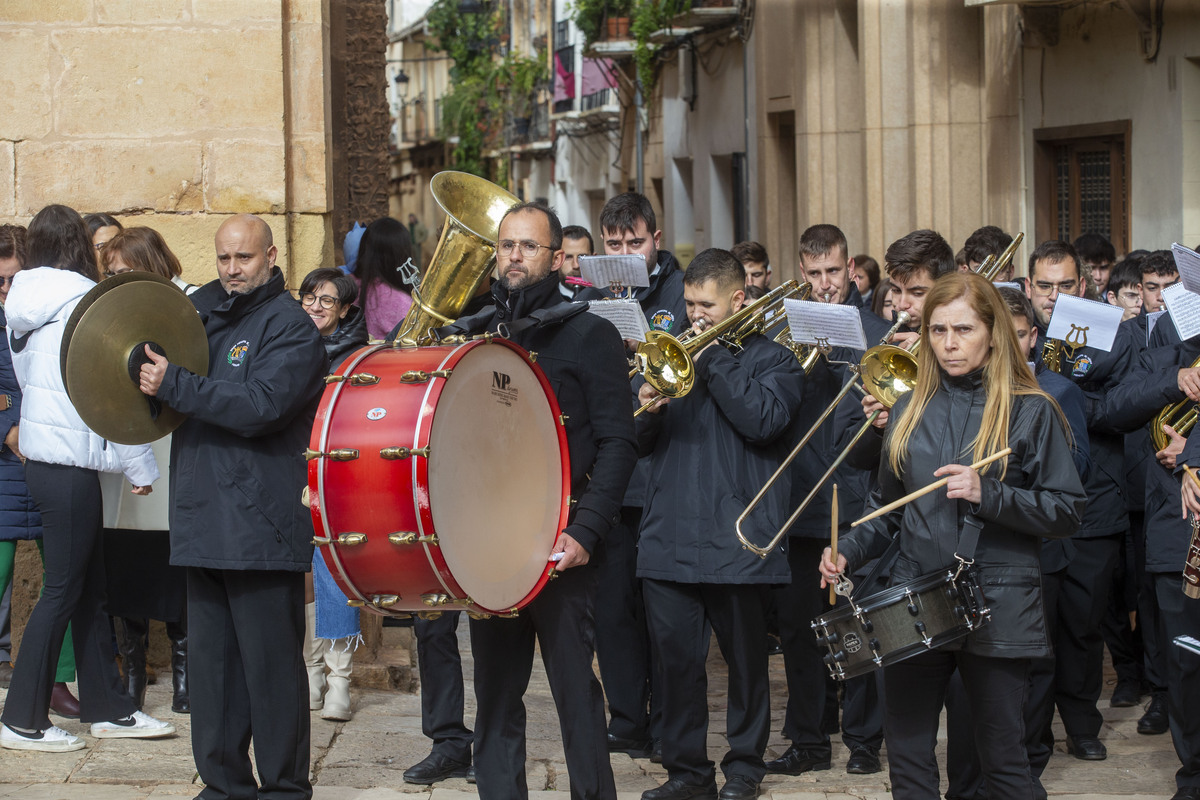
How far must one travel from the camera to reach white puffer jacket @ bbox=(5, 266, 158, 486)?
5555 millimetres

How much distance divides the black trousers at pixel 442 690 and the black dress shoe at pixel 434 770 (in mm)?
18

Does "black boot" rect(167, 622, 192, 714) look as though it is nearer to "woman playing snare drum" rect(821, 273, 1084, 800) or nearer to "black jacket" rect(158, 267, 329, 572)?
"black jacket" rect(158, 267, 329, 572)

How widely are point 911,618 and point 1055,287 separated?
7.71 feet

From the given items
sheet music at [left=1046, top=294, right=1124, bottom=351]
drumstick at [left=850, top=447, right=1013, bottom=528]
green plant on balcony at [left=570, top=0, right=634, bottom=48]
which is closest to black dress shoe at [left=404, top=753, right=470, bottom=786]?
drumstick at [left=850, top=447, right=1013, bottom=528]

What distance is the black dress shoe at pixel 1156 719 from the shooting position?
614cm

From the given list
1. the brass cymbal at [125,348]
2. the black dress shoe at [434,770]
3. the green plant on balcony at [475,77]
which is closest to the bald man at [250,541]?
the brass cymbal at [125,348]

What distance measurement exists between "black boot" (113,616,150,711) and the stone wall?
1522mm

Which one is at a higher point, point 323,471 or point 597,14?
point 597,14

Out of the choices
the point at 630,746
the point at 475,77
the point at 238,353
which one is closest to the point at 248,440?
the point at 238,353

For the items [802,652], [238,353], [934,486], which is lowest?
[802,652]

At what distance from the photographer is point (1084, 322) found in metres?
5.50

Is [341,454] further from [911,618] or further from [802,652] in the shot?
[802,652]

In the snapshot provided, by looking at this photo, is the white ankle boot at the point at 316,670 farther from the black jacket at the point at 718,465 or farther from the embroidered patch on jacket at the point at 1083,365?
the embroidered patch on jacket at the point at 1083,365

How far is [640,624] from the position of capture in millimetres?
6164
